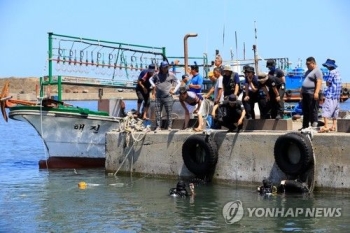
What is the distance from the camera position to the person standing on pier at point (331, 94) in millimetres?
17734

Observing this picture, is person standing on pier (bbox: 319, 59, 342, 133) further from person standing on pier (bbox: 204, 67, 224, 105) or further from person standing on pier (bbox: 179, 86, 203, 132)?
person standing on pier (bbox: 179, 86, 203, 132)

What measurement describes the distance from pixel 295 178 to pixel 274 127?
1.47m

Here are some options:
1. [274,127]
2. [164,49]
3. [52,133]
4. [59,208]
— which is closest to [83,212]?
[59,208]

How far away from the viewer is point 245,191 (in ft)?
59.6

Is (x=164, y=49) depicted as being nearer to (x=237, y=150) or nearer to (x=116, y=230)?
(x=237, y=150)

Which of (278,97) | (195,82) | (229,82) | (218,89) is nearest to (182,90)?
(195,82)

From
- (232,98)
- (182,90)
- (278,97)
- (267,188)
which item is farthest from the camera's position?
(182,90)

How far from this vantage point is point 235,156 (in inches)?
743

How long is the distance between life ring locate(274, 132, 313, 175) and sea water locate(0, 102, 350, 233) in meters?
0.65

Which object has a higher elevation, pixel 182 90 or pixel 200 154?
pixel 182 90

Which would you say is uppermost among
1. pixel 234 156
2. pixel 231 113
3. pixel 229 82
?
pixel 229 82

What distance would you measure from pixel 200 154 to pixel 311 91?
3091mm

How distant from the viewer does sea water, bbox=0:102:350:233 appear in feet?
48.7

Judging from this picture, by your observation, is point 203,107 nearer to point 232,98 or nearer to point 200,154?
point 200,154
